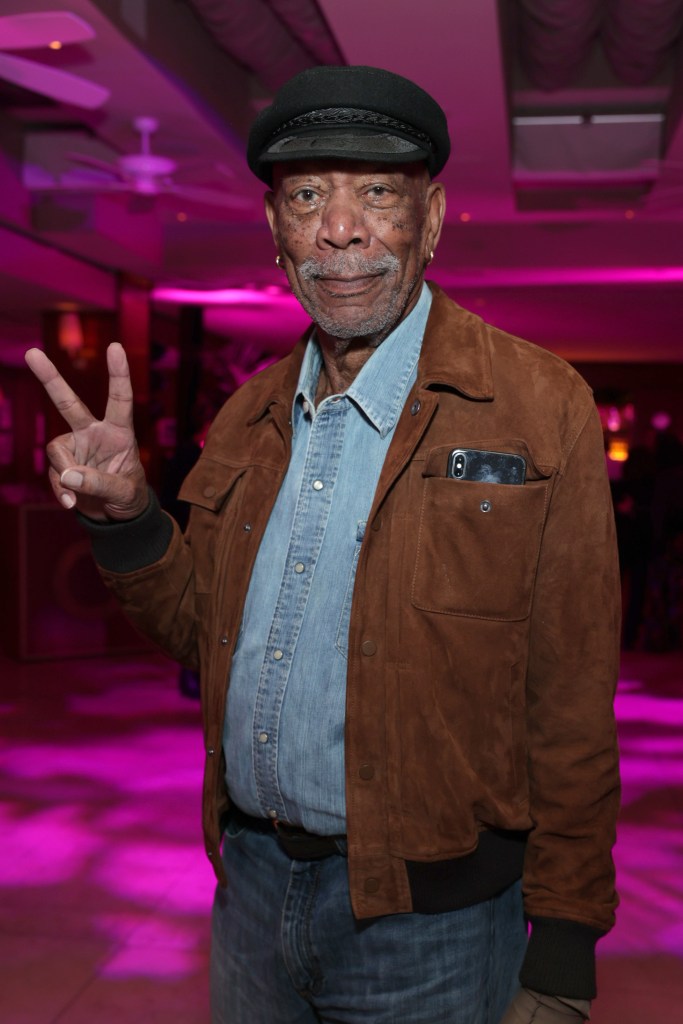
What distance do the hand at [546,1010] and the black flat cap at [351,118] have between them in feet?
3.32

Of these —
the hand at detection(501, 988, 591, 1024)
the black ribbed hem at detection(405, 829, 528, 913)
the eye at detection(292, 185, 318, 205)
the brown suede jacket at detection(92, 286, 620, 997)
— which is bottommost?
the hand at detection(501, 988, 591, 1024)

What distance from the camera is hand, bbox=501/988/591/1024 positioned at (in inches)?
46.8

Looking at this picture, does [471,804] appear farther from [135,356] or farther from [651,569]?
[135,356]

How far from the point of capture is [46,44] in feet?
13.9

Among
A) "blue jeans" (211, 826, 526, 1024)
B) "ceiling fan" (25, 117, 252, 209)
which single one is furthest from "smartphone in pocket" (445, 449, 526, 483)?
"ceiling fan" (25, 117, 252, 209)

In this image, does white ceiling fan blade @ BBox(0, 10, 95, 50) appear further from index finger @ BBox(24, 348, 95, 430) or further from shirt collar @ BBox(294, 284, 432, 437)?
shirt collar @ BBox(294, 284, 432, 437)

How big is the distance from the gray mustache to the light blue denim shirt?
0.34 feet

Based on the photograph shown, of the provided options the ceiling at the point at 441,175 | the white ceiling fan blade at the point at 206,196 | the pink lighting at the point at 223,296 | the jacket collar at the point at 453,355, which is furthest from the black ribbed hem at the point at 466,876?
the pink lighting at the point at 223,296

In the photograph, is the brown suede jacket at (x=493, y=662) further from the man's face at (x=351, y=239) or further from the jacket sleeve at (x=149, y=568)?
the jacket sleeve at (x=149, y=568)

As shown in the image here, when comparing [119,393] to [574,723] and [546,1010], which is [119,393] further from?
[546,1010]

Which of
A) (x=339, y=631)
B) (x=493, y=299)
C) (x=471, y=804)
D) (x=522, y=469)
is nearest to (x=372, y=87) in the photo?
(x=522, y=469)

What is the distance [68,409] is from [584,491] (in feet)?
2.25

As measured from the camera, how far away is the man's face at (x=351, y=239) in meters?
1.28

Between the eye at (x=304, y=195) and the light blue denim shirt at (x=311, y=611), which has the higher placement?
the eye at (x=304, y=195)
